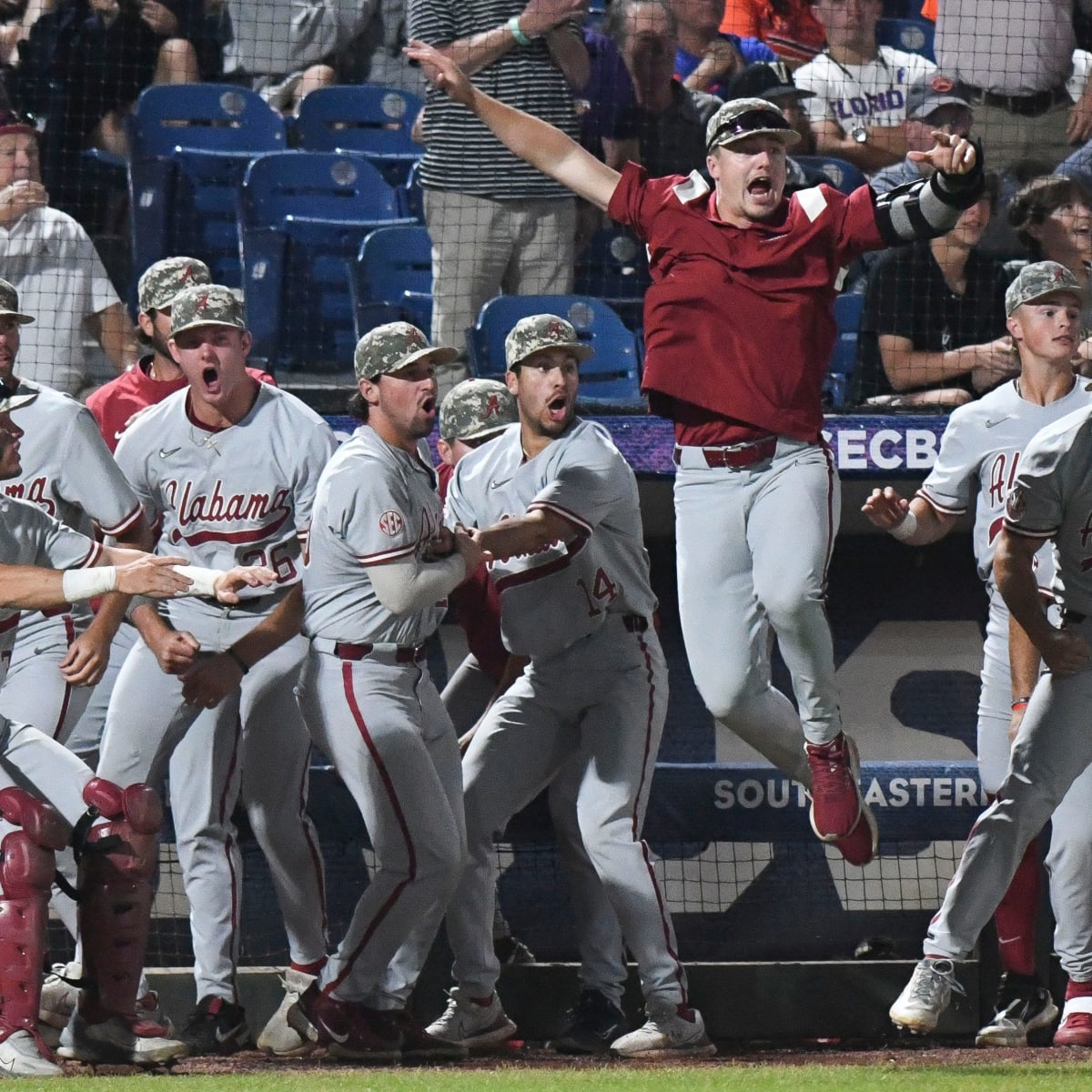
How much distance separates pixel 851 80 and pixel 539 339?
357cm

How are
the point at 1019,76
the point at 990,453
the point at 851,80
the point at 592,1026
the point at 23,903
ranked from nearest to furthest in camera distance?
the point at 23,903 < the point at 592,1026 < the point at 990,453 < the point at 1019,76 < the point at 851,80

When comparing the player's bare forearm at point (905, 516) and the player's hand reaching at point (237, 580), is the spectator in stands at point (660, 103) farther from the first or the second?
the player's hand reaching at point (237, 580)

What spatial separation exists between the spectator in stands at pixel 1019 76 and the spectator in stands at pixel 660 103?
1.07 meters

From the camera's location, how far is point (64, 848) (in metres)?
4.32

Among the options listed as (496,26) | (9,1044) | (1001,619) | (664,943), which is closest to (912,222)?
(1001,619)

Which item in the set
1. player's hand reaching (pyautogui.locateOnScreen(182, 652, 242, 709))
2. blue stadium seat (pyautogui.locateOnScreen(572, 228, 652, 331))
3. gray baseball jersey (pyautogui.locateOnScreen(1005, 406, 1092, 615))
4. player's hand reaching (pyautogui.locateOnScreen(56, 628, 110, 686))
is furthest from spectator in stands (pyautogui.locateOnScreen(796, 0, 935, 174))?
player's hand reaching (pyautogui.locateOnScreen(56, 628, 110, 686))

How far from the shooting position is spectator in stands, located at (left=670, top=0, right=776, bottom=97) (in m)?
7.98

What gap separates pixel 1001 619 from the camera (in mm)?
5195

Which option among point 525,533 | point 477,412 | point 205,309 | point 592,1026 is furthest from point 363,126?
point 592,1026

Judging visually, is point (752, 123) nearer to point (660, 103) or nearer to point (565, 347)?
point (565, 347)

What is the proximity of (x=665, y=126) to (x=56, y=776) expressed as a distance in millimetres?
4157

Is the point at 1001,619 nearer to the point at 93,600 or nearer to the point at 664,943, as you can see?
the point at 664,943

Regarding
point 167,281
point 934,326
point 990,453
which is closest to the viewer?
point 167,281

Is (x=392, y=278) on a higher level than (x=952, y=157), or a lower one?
lower
